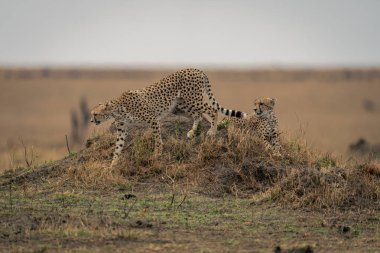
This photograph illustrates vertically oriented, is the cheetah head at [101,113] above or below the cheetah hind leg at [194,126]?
above

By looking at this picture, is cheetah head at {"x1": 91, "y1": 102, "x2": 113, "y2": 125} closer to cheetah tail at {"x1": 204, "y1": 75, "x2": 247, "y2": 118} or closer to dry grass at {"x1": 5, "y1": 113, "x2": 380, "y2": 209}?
dry grass at {"x1": 5, "y1": 113, "x2": 380, "y2": 209}

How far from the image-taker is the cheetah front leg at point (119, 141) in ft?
32.0

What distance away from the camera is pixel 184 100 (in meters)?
10.5

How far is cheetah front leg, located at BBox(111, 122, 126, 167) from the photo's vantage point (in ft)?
32.0

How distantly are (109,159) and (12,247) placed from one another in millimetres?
3629

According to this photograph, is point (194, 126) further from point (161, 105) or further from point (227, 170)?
point (227, 170)

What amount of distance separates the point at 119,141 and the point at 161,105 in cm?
72

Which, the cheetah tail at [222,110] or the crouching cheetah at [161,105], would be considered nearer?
the crouching cheetah at [161,105]

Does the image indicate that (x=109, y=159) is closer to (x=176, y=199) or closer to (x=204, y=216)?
(x=176, y=199)

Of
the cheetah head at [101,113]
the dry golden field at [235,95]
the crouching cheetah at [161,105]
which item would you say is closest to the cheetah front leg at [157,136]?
the crouching cheetah at [161,105]

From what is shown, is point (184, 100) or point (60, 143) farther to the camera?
point (60, 143)

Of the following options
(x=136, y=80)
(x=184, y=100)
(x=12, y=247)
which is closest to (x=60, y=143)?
(x=184, y=100)

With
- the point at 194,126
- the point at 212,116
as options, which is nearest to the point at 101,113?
the point at 194,126

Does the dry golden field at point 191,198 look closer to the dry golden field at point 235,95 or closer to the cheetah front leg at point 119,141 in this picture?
the cheetah front leg at point 119,141
